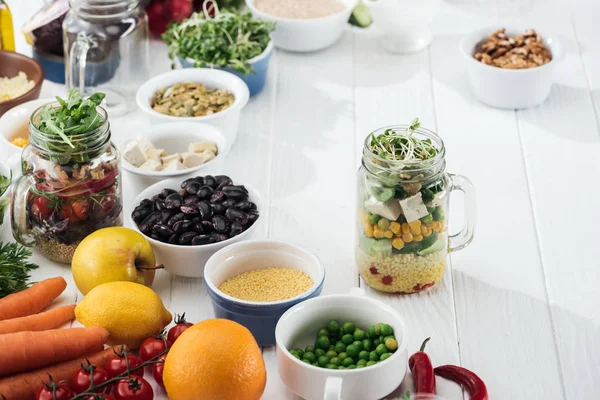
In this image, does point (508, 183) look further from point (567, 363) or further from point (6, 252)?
point (6, 252)

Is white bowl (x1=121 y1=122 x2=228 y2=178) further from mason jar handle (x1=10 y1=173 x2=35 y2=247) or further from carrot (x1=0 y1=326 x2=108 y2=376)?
carrot (x1=0 y1=326 x2=108 y2=376)

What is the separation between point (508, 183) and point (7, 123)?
1.21 metres

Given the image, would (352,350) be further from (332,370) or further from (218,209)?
(218,209)

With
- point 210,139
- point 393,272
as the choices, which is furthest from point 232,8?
point 393,272

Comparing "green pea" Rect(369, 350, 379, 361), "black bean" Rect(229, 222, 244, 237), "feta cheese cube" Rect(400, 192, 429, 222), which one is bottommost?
"black bean" Rect(229, 222, 244, 237)

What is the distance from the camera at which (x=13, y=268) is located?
185cm

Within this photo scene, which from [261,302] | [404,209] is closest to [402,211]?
[404,209]

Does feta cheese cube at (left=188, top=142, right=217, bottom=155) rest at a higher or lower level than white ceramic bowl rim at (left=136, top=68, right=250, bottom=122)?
higher

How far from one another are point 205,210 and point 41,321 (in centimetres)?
38

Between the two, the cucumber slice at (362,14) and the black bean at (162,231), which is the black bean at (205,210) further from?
the cucumber slice at (362,14)

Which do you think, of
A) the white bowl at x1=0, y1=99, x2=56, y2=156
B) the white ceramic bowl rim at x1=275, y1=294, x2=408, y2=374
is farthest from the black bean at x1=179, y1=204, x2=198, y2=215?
the white bowl at x1=0, y1=99, x2=56, y2=156

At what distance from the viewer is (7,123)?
7.22ft

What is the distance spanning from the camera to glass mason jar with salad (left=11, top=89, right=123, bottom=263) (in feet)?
5.96

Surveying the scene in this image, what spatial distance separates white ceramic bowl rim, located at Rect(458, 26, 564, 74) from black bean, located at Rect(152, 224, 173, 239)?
1075mm
